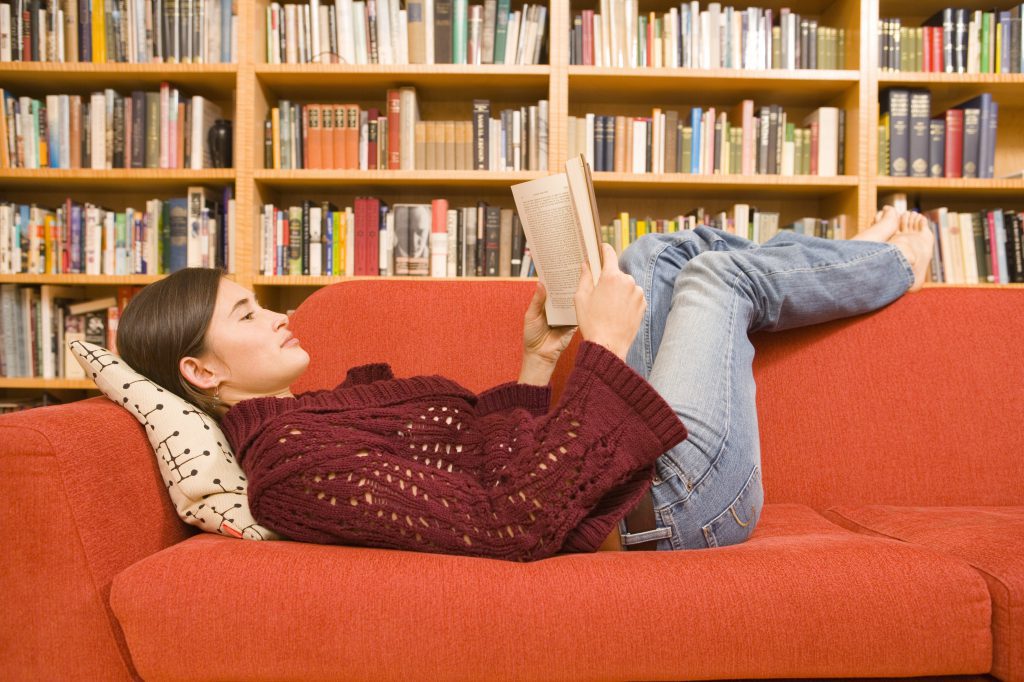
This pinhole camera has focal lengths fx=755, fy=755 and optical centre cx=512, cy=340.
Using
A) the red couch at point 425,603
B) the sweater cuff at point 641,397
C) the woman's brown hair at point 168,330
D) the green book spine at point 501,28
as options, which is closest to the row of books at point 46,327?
the green book spine at point 501,28

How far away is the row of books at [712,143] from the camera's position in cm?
258

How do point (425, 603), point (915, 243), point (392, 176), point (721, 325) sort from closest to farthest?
point (425, 603), point (721, 325), point (915, 243), point (392, 176)

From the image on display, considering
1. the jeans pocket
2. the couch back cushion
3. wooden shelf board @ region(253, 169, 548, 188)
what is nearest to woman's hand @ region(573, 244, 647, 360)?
the jeans pocket

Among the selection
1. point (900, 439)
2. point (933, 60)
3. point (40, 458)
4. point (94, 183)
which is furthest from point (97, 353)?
point (933, 60)

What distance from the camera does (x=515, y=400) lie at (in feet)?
3.76

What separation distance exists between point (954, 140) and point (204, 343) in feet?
8.27

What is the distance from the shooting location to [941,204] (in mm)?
2809

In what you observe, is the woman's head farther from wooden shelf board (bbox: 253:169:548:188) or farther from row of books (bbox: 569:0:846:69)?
row of books (bbox: 569:0:846:69)

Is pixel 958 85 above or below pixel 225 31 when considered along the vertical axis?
below

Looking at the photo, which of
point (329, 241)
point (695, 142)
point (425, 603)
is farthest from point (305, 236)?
point (425, 603)

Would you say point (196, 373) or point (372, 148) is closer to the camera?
point (196, 373)

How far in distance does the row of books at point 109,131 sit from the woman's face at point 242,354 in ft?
5.27

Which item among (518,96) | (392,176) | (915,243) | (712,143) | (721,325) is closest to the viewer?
(721,325)

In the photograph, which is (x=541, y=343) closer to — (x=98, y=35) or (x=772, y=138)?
(x=772, y=138)
